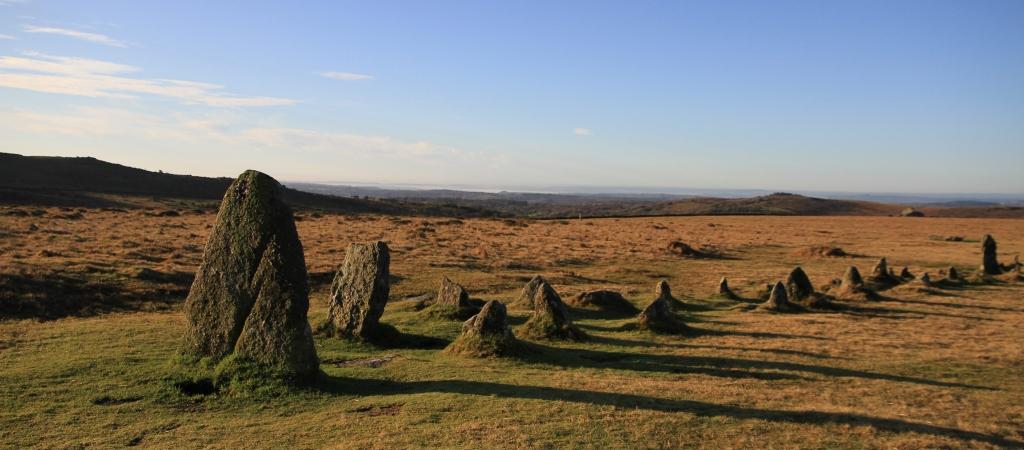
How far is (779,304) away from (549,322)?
1105cm

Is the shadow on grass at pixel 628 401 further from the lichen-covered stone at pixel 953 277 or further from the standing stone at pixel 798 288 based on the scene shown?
the lichen-covered stone at pixel 953 277

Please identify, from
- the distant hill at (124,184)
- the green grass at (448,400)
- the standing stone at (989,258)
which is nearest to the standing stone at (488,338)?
the green grass at (448,400)

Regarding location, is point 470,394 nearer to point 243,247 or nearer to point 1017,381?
point 243,247

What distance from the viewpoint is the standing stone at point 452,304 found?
22562 mm

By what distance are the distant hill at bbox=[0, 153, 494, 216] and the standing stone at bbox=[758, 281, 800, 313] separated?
8096 cm

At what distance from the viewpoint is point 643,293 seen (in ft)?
103

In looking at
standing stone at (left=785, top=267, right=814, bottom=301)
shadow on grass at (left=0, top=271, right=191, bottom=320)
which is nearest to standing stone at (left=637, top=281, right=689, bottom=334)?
standing stone at (left=785, top=267, right=814, bottom=301)

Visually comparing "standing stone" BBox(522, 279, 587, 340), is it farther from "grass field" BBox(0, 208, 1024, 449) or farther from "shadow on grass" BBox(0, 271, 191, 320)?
"shadow on grass" BBox(0, 271, 191, 320)

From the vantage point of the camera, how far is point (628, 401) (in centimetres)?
1320

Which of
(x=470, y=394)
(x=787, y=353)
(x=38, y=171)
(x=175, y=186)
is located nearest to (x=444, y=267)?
(x=787, y=353)

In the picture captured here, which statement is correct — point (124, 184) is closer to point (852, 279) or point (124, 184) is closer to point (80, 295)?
point (80, 295)

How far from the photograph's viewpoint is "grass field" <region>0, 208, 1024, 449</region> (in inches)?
451

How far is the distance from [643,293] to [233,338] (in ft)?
68.3

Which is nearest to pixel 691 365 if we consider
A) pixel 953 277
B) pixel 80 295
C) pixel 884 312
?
pixel 884 312
